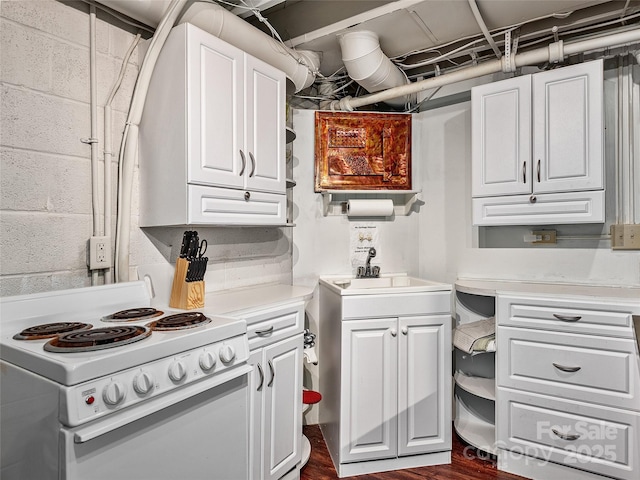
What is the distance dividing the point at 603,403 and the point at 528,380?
1.09 feet

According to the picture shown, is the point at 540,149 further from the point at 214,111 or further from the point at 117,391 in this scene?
the point at 117,391

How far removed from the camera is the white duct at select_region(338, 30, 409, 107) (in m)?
2.34

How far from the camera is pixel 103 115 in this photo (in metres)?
1.71

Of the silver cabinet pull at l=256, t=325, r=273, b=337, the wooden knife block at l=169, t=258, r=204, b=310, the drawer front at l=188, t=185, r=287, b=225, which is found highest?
the drawer front at l=188, t=185, r=287, b=225

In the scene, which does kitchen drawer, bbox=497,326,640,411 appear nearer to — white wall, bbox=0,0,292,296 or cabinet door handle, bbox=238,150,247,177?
cabinet door handle, bbox=238,150,247,177

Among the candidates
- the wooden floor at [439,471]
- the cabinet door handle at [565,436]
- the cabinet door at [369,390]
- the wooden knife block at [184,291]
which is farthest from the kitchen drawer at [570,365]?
the wooden knife block at [184,291]

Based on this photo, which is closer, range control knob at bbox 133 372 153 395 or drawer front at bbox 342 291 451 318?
range control knob at bbox 133 372 153 395

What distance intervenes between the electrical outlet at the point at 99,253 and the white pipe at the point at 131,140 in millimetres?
37

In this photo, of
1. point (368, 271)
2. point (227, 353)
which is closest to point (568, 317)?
point (368, 271)

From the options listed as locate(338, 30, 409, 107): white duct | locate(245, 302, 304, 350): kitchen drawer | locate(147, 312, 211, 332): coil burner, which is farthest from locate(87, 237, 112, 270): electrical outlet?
locate(338, 30, 409, 107): white duct

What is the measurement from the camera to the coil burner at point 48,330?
1.22 meters

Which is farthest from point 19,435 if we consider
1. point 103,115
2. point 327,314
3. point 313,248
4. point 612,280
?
point 612,280

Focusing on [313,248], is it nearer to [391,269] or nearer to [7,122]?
[391,269]

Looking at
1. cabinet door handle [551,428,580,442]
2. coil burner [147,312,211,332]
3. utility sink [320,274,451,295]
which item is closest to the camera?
coil burner [147,312,211,332]
